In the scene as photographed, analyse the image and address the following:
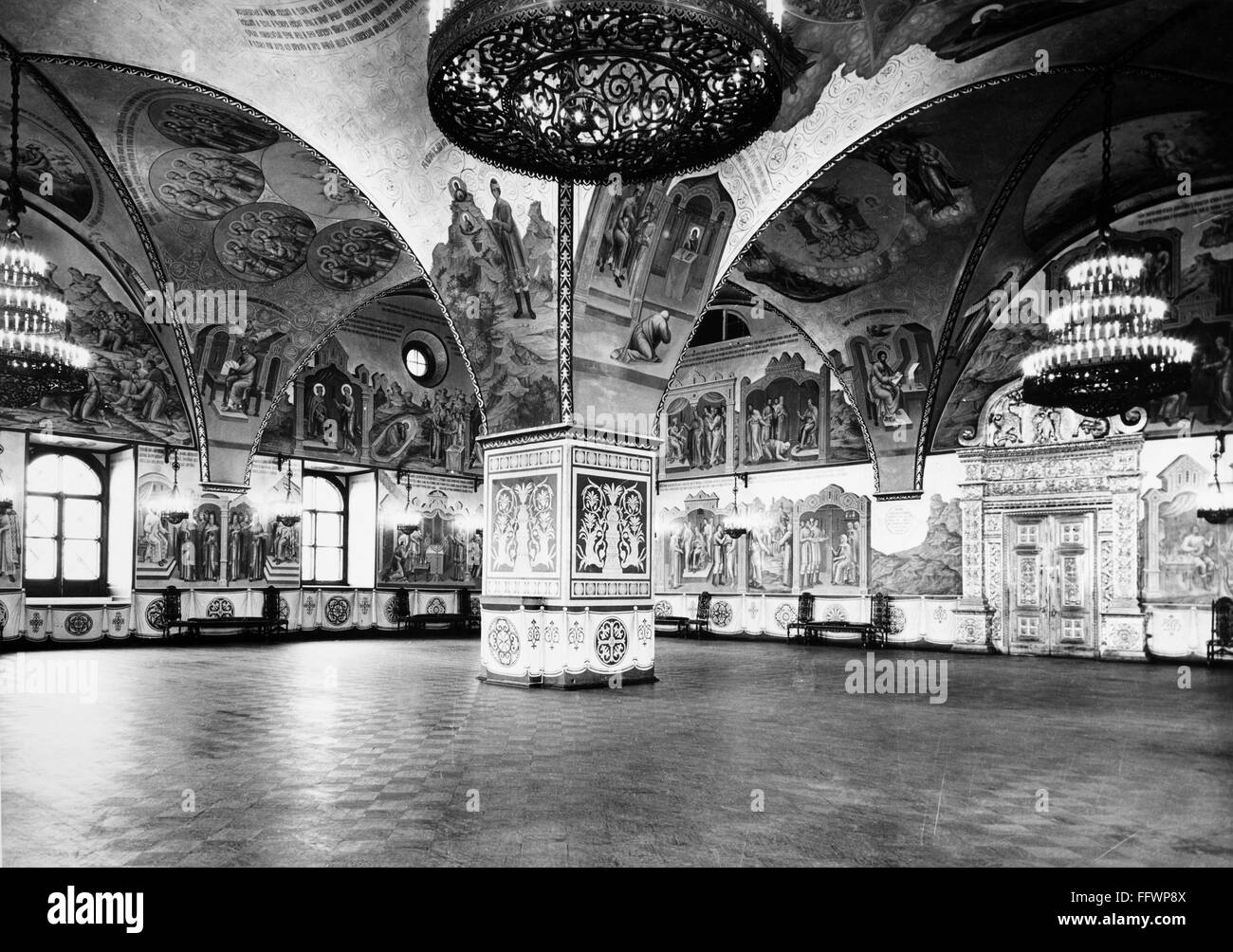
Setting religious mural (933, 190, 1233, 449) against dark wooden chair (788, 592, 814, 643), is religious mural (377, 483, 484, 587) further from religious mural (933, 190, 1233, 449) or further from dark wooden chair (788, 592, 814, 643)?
religious mural (933, 190, 1233, 449)

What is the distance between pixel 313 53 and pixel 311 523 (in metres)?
14.5

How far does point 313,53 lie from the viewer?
1018 cm

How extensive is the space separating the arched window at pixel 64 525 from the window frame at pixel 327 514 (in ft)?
13.9

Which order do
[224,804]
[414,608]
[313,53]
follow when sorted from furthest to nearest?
[414,608]
[313,53]
[224,804]

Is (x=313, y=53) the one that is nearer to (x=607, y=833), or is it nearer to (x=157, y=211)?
(x=157, y=211)

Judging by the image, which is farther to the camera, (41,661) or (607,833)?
(41,661)

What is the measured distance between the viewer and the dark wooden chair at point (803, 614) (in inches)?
843

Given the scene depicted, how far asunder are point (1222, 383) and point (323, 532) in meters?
19.1

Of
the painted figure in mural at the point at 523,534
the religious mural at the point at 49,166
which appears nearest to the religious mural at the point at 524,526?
the painted figure in mural at the point at 523,534

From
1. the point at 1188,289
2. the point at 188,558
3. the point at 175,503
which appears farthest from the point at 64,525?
the point at 1188,289

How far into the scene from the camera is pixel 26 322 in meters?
11.4

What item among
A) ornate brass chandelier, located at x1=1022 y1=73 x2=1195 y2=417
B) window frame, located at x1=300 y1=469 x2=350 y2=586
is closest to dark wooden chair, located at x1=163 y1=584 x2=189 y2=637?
window frame, located at x1=300 y1=469 x2=350 y2=586

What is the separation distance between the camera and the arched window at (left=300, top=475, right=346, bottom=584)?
22.7 m

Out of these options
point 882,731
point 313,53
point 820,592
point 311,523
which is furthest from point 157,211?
point 820,592
